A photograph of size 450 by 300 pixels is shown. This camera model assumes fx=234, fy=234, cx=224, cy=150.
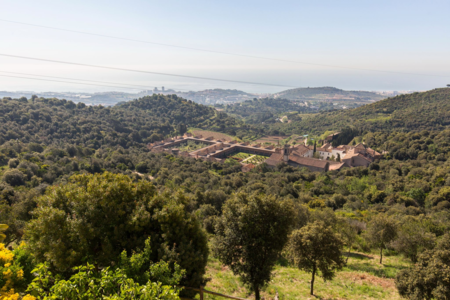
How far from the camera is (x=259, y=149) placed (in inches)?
2709

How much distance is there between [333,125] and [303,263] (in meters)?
93.4

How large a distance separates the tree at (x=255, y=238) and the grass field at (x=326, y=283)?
1633 mm

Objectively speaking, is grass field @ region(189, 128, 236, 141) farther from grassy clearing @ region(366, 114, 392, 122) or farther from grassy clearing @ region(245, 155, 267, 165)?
grassy clearing @ region(366, 114, 392, 122)

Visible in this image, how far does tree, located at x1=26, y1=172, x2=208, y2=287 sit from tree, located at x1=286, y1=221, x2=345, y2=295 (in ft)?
13.6

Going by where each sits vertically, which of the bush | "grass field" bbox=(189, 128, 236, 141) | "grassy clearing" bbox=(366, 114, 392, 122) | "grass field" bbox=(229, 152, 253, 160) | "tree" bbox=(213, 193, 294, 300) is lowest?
"grass field" bbox=(229, 152, 253, 160)

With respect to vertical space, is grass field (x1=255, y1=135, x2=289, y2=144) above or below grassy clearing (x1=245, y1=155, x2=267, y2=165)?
above

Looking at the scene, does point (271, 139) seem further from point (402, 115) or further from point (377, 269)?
point (377, 269)

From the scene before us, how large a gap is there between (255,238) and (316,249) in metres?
2.92

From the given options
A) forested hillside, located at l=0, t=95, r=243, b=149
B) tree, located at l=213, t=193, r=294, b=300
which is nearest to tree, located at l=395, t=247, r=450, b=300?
tree, located at l=213, t=193, r=294, b=300

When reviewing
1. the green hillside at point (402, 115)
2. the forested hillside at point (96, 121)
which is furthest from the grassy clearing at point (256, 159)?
the green hillside at point (402, 115)

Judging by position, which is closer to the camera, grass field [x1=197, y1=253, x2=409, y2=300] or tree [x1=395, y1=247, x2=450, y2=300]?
tree [x1=395, y1=247, x2=450, y2=300]

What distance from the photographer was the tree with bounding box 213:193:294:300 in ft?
27.7

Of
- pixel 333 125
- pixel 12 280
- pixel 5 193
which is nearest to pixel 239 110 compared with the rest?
pixel 333 125

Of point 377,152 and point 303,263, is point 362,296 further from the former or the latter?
point 377,152
